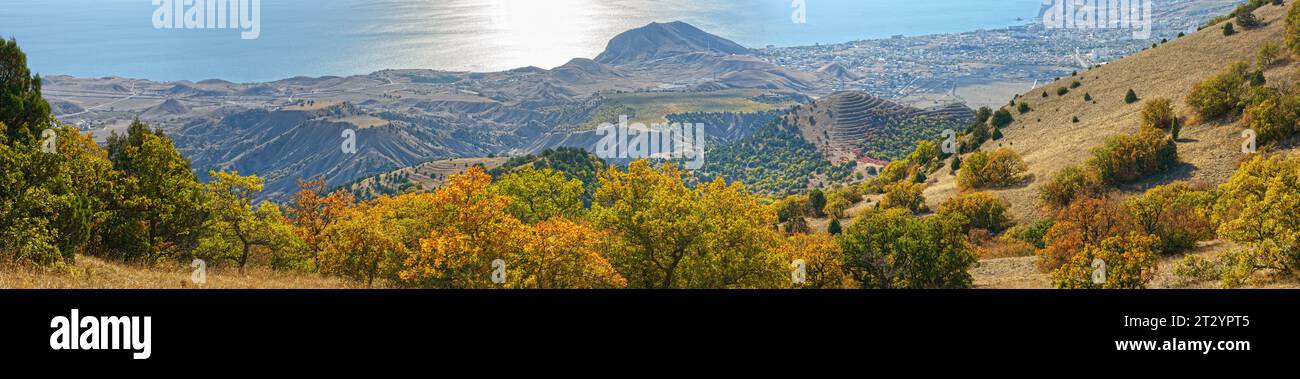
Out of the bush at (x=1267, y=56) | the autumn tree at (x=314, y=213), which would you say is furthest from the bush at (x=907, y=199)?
the autumn tree at (x=314, y=213)

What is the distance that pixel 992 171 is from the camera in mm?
53625

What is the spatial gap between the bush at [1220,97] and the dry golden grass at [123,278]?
52.4 meters

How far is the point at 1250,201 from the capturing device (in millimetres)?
24875

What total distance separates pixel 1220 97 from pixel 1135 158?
28.3 ft

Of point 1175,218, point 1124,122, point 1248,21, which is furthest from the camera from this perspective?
point 1248,21

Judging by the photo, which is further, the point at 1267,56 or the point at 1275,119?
the point at 1267,56

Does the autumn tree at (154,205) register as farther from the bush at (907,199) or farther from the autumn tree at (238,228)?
the bush at (907,199)

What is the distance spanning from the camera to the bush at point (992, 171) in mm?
53469

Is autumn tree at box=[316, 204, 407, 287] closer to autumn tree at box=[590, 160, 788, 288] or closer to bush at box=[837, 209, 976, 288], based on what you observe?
autumn tree at box=[590, 160, 788, 288]

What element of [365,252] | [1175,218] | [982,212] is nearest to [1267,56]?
[982,212]

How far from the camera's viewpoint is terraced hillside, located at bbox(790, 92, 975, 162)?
158875mm

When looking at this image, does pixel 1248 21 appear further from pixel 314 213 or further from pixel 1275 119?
pixel 314 213
